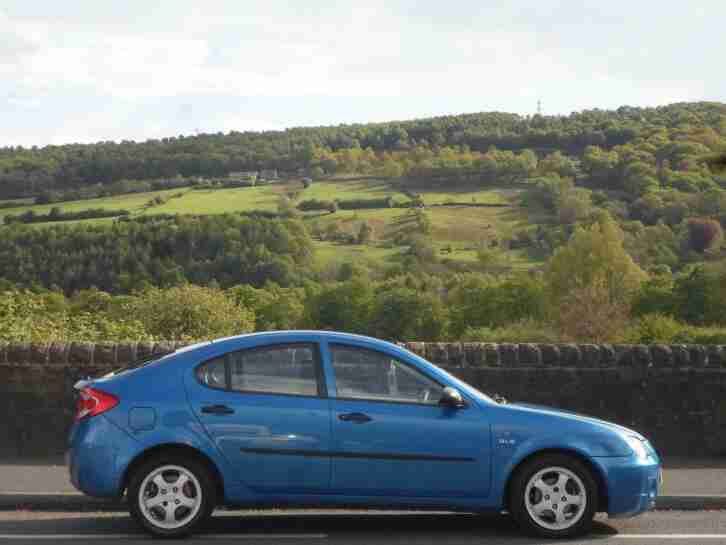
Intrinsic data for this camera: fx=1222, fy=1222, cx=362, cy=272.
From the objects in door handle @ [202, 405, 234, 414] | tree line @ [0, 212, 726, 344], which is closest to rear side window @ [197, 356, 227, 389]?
door handle @ [202, 405, 234, 414]

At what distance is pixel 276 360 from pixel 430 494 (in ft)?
4.74

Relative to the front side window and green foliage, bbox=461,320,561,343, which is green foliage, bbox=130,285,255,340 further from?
green foliage, bbox=461,320,561,343

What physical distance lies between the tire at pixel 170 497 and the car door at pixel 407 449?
947 millimetres

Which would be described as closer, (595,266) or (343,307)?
(343,307)

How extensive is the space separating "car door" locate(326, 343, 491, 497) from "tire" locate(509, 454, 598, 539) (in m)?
0.27

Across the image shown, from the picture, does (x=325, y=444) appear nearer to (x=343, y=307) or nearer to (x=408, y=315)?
(x=343, y=307)

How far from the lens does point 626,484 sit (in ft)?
28.6

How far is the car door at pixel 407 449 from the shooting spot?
8.55 meters

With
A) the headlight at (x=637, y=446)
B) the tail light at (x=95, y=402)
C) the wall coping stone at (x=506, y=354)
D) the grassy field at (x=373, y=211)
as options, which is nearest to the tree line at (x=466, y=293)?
the grassy field at (x=373, y=211)

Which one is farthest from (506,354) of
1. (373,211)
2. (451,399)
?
(373,211)

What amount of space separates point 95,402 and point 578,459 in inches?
136

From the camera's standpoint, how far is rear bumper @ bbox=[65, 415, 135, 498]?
8500 millimetres

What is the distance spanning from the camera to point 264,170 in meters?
109

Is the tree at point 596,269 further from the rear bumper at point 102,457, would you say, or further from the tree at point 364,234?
the rear bumper at point 102,457
